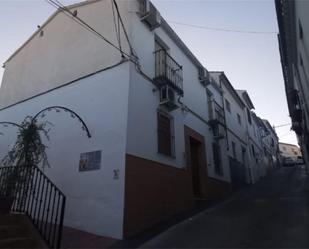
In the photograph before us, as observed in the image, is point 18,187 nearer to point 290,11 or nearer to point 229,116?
point 290,11

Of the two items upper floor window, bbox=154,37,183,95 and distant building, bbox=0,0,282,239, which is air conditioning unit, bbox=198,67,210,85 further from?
upper floor window, bbox=154,37,183,95

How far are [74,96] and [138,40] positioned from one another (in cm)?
266

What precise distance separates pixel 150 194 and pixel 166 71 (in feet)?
13.6

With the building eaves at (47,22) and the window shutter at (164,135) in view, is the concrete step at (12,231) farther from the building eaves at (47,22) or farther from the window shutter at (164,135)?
the building eaves at (47,22)

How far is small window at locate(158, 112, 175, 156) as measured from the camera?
26.5ft

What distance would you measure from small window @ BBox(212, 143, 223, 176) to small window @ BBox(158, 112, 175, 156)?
13.4 feet

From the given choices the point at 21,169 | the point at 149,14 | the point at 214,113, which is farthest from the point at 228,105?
the point at 21,169

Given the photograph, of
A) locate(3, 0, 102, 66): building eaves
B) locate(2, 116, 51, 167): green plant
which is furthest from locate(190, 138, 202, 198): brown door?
locate(3, 0, 102, 66): building eaves

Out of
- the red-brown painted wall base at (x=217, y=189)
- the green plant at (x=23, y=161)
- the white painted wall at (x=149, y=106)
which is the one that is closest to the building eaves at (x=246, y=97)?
the red-brown painted wall base at (x=217, y=189)

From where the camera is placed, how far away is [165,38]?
10117 millimetres

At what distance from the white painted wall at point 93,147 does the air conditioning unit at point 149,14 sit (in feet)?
7.33

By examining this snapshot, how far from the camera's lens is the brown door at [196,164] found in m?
10.2

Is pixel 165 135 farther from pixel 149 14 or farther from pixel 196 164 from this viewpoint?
pixel 149 14

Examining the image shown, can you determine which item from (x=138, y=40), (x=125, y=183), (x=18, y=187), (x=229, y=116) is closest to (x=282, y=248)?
(x=125, y=183)
